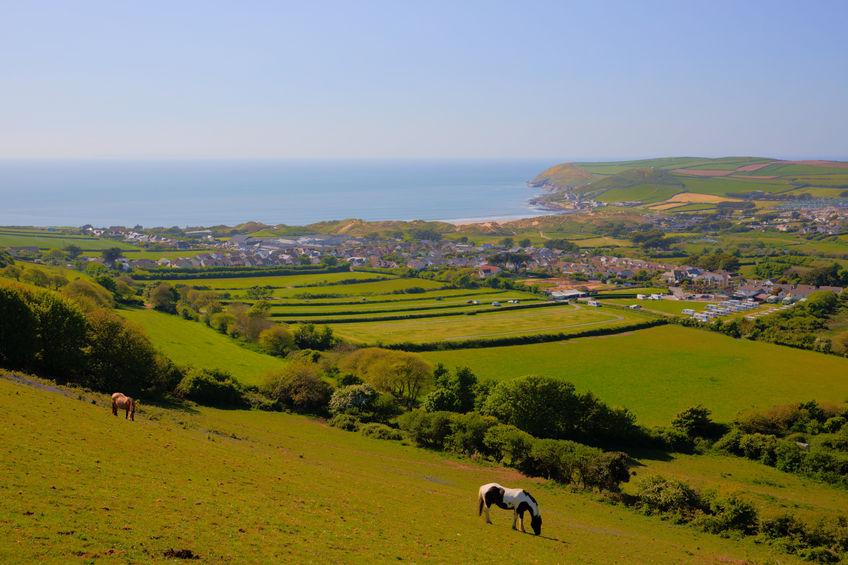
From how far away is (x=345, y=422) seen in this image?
3612cm

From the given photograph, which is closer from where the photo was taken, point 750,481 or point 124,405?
point 124,405

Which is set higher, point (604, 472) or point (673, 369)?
point (604, 472)

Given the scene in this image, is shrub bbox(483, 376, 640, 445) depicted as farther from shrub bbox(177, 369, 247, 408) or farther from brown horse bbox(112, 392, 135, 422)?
brown horse bbox(112, 392, 135, 422)

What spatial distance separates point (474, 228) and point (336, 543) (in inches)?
6291

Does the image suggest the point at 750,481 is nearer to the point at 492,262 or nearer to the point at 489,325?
the point at 489,325

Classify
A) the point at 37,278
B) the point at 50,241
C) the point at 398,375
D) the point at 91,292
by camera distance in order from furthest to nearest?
the point at 50,241
the point at 37,278
the point at 91,292
the point at 398,375

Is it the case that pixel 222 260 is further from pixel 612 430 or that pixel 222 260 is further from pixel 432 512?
pixel 432 512

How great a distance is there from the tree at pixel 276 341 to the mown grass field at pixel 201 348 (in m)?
1.16

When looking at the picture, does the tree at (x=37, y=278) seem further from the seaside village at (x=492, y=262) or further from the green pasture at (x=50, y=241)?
the green pasture at (x=50, y=241)

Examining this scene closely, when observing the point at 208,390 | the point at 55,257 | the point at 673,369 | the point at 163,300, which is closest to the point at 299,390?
the point at 208,390

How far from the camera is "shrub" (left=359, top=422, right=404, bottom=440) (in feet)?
114

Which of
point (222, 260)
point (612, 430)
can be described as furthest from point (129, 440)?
point (222, 260)

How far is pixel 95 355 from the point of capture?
33188 mm

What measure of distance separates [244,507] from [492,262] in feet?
351
